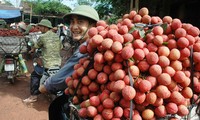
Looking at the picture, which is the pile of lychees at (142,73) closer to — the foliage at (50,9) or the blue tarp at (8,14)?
the blue tarp at (8,14)

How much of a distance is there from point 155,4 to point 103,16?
9.13ft

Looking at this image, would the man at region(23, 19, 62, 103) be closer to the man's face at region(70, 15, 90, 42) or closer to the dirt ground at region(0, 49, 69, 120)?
the dirt ground at region(0, 49, 69, 120)

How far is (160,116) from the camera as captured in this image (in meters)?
1.29

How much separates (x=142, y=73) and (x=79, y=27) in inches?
45.9

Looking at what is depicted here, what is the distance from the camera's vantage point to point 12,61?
6293 millimetres

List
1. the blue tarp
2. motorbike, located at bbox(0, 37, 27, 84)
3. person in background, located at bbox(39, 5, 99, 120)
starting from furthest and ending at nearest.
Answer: the blue tarp < motorbike, located at bbox(0, 37, 27, 84) < person in background, located at bbox(39, 5, 99, 120)

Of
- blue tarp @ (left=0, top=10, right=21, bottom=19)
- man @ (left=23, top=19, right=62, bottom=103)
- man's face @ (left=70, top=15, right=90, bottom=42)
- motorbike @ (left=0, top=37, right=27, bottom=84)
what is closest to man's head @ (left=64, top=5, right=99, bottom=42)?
man's face @ (left=70, top=15, right=90, bottom=42)

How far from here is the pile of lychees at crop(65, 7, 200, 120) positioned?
4.16 ft

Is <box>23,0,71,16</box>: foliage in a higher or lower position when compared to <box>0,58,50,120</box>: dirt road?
higher

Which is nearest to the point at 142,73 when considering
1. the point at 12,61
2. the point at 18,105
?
the point at 18,105

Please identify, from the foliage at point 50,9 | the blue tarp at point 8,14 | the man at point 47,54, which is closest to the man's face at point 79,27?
the man at point 47,54

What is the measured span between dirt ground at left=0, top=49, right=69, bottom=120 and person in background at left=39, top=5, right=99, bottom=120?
9.33ft

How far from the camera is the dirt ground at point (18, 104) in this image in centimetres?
485

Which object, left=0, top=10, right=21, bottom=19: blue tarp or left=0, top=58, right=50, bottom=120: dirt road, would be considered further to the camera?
left=0, top=10, right=21, bottom=19: blue tarp
